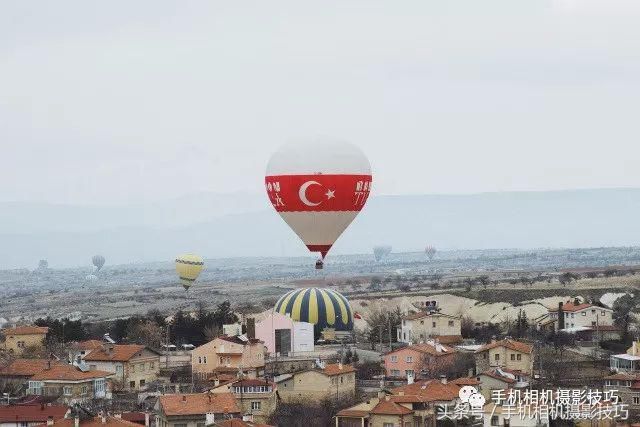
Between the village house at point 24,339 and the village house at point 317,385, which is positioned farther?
the village house at point 24,339

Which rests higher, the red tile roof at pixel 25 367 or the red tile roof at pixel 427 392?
the red tile roof at pixel 25 367

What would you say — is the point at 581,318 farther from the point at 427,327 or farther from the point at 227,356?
the point at 227,356

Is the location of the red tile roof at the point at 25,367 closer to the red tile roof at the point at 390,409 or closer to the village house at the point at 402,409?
the village house at the point at 402,409

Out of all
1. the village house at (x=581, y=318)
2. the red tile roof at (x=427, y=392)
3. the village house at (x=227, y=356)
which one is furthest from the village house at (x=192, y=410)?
the village house at (x=581, y=318)

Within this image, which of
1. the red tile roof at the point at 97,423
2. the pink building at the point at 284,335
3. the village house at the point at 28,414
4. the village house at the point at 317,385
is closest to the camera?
the red tile roof at the point at 97,423

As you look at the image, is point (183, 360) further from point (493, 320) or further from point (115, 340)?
point (493, 320)

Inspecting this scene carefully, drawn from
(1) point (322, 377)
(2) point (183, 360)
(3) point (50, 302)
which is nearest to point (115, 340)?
(2) point (183, 360)
